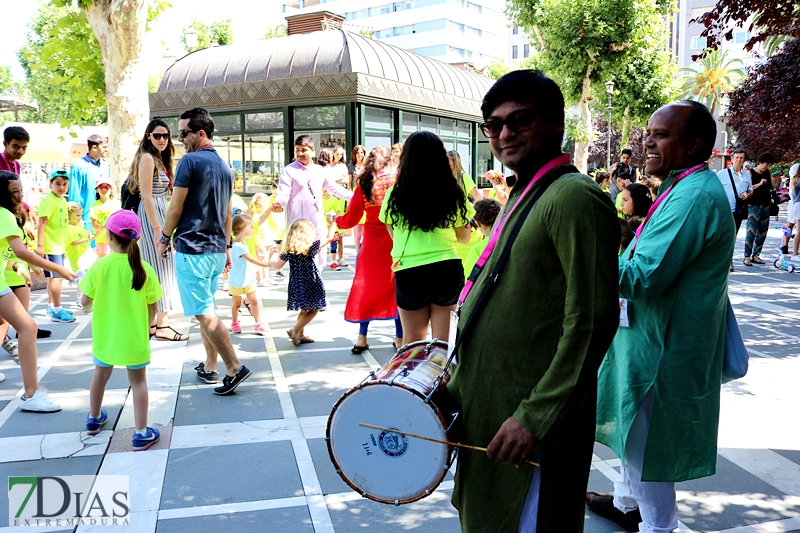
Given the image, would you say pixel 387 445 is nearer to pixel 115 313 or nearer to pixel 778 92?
pixel 115 313

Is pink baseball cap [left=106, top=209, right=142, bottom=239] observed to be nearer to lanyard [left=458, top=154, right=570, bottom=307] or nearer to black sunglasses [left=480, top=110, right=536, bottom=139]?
lanyard [left=458, top=154, right=570, bottom=307]

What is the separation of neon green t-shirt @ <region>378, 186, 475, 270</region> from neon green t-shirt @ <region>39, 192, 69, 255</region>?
482 cm

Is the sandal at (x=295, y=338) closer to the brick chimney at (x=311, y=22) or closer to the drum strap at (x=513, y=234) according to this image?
the drum strap at (x=513, y=234)

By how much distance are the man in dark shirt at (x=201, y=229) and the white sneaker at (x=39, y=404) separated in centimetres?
112

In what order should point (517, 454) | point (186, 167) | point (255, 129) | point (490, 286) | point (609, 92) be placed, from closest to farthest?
point (517, 454), point (490, 286), point (186, 167), point (255, 129), point (609, 92)

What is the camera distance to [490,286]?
1839 millimetres

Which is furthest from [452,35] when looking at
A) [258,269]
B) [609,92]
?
[258,269]

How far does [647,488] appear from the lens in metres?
2.60

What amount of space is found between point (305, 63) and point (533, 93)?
14.9m

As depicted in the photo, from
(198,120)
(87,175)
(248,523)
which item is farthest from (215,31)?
(248,523)

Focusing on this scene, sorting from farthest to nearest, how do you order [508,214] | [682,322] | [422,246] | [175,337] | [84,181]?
[84,181] → [175,337] → [422,246] → [682,322] → [508,214]

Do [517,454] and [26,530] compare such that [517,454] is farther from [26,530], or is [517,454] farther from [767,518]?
[26,530]

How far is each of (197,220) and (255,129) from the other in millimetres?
12592

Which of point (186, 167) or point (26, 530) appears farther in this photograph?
point (186, 167)
